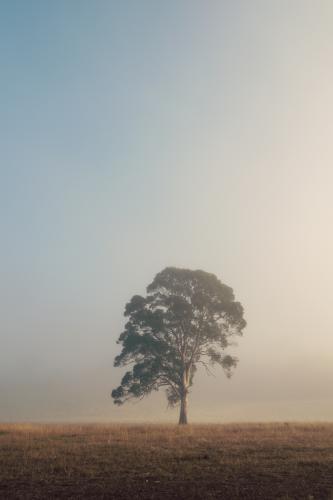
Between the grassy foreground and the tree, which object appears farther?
the tree

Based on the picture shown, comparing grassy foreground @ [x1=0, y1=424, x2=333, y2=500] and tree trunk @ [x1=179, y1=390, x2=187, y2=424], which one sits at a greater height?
tree trunk @ [x1=179, y1=390, x2=187, y2=424]

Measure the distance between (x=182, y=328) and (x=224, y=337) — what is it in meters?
3.82

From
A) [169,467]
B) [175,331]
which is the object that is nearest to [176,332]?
[175,331]

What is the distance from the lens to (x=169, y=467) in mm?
15211

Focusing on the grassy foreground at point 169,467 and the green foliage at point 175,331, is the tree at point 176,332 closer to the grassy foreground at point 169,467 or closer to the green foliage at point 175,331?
the green foliage at point 175,331

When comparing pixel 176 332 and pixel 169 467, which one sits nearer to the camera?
pixel 169 467

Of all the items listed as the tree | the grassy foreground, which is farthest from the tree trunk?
the grassy foreground

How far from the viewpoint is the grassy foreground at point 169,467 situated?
1207 centimetres

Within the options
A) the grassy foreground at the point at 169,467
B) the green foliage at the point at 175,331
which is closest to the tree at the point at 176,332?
the green foliage at the point at 175,331

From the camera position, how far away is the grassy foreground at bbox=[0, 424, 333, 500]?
475 inches

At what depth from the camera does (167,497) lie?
453 inches

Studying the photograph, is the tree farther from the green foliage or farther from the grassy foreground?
the grassy foreground

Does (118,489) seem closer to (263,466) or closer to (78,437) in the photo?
(263,466)

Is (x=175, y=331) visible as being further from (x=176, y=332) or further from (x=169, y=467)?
(x=169, y=467)
